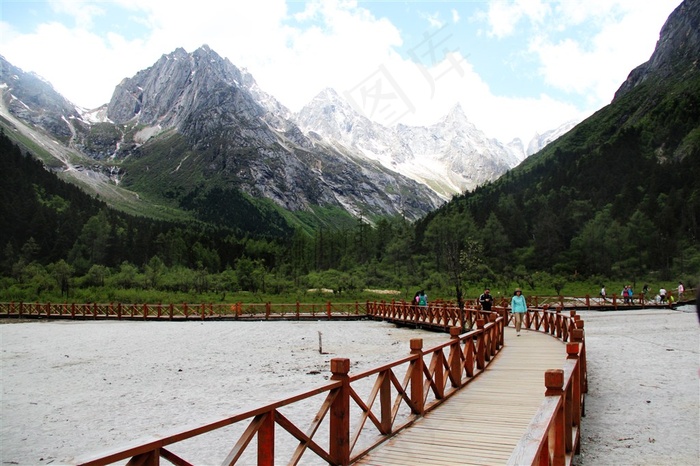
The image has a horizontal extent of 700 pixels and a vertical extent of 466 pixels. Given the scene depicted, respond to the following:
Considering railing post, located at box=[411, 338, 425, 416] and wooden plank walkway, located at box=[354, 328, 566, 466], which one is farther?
railing post, located at box=[411, 338, 425, 416]

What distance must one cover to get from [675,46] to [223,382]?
15427 centimetres

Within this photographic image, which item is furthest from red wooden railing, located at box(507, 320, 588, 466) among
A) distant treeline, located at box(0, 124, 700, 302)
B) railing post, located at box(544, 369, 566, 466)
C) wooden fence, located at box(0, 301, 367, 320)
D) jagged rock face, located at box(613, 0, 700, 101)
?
jagged rock face, located at box(613, 0, 700, 101)

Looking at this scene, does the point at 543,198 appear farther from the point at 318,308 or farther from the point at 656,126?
the point at 318,308

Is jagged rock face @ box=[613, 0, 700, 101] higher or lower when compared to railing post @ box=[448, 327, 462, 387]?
higher

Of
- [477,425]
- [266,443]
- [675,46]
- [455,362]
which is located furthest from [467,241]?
[675,46]

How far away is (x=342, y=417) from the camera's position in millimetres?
6227

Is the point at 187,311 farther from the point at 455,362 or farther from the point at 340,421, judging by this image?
the point at 340,421

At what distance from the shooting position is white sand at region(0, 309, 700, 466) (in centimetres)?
934

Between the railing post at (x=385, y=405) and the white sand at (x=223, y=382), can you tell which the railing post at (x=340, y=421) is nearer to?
Answer: the railing post at (x=385, y=405)

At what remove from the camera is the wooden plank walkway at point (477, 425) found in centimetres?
638

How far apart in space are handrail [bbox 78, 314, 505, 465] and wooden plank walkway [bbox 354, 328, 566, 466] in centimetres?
24

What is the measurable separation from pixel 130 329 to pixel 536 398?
102 ft

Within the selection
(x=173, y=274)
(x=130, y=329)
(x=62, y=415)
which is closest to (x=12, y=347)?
(x=130, y=329)

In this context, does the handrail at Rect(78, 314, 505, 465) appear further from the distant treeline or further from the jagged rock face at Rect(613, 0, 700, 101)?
the jagged rock face at Rect(613, 0, 700, 101)
